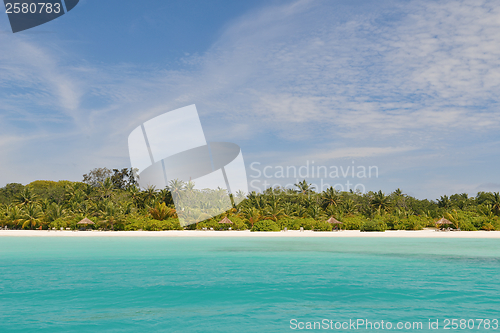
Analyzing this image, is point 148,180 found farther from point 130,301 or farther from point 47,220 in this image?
point 130,301

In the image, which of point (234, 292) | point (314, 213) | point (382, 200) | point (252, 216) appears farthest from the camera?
point (382, 200)

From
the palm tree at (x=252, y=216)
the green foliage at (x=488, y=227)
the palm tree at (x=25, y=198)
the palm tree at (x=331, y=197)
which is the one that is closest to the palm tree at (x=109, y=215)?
the palm tree at (x=252, y=216)

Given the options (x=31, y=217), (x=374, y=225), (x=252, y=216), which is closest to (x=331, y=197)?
(x=374, y=225)

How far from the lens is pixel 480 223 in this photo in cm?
4062

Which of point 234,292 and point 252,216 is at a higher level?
Answer: point 252,216

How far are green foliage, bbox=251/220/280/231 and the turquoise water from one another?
20.6 metres

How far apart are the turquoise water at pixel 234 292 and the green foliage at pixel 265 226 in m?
20.6

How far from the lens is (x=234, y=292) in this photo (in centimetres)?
1197

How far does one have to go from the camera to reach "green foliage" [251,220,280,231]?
40.9m

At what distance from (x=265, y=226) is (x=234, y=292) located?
29.1 meters

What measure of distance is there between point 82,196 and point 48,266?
3871 cm

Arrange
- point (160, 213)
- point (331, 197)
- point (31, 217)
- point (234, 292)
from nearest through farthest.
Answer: point (234, 292) → point (31, 217) → point (160, 213) → point (331, 197)

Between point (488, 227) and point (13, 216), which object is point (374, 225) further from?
point (13, 216)

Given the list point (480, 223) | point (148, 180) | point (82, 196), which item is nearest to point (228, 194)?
point (148, 180)
